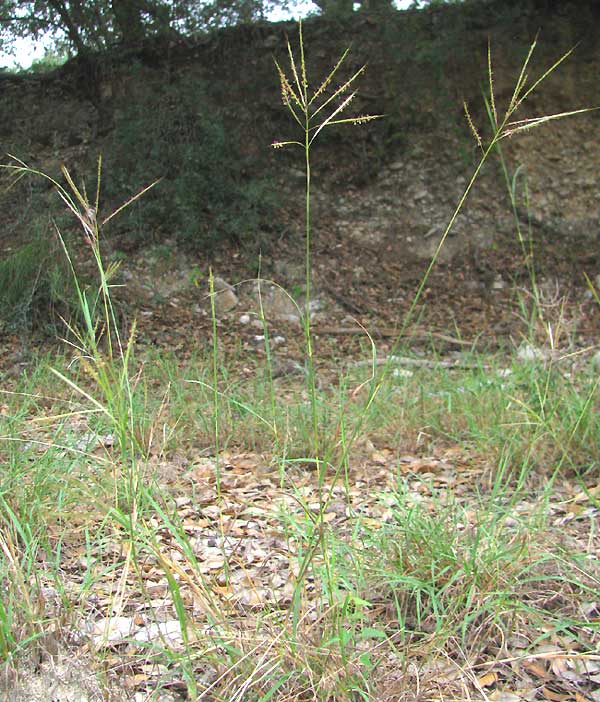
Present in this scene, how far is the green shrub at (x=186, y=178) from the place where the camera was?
6.54 m

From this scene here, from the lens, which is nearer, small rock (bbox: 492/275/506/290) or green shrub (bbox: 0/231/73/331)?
green shrub (bbox: 0/231/73/331)

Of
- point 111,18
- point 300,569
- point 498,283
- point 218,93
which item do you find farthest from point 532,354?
point 111,18

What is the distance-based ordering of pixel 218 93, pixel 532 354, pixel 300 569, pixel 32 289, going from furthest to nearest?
pixel 218 93
pixel 32 289
pixel 532 354
pixel 300 569

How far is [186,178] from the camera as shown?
21.4 feet

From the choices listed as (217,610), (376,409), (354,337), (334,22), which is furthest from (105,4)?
(217,610)

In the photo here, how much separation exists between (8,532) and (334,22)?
7154mm

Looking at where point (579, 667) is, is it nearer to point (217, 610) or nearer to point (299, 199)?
point (217, 610)

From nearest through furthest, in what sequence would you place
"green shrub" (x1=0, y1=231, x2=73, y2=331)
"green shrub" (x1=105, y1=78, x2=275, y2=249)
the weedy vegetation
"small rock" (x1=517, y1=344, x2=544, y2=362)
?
the weedy vegetation, "small rock" (x1=517, y1=344, x2=544, y2=362), "green shrub" (x1=0, y1=231, x2=73, y2=331), "green shrub" (x1=105, y1=78, x2=275, y2=249)

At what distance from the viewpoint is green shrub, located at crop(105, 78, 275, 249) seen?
21.5ft

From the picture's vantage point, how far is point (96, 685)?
151 cm

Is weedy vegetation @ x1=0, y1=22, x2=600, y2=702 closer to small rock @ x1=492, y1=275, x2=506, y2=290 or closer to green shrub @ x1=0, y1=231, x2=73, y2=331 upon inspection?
green shrub @ x1=0, y1=231, x2=73, y2=331

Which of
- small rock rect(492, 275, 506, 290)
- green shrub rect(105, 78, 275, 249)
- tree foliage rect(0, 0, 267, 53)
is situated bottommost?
small rock rect(492, 275, 506, 290)

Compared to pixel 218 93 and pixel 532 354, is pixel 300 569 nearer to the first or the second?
pixel 532 354

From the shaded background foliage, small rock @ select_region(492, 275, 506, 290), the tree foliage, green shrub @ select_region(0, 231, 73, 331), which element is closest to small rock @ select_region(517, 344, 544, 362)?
small rock @ select_region(492, 275, 506, 290)
